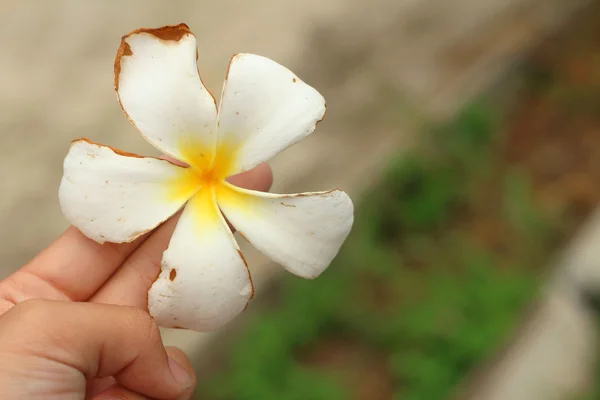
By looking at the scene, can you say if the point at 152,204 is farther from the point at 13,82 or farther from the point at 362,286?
the point at 13,82

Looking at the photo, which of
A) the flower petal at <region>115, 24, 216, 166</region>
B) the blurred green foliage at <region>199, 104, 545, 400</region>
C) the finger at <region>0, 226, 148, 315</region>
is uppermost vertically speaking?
the blurred green foliage at <region>199, 104, 545, 400</region>

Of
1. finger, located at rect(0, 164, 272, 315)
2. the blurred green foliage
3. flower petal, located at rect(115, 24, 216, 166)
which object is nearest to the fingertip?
finger, located at rect(0, 164, 272, 315)

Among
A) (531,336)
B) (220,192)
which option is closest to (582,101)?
(531,336)

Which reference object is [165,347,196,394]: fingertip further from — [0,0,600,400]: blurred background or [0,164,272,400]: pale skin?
[0,0,600,400]: blurred background

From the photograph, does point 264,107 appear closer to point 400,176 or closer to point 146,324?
point 146,324

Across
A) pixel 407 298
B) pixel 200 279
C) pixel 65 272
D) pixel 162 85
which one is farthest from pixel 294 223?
pixel 407 298

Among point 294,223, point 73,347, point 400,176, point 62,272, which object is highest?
point 400,176
